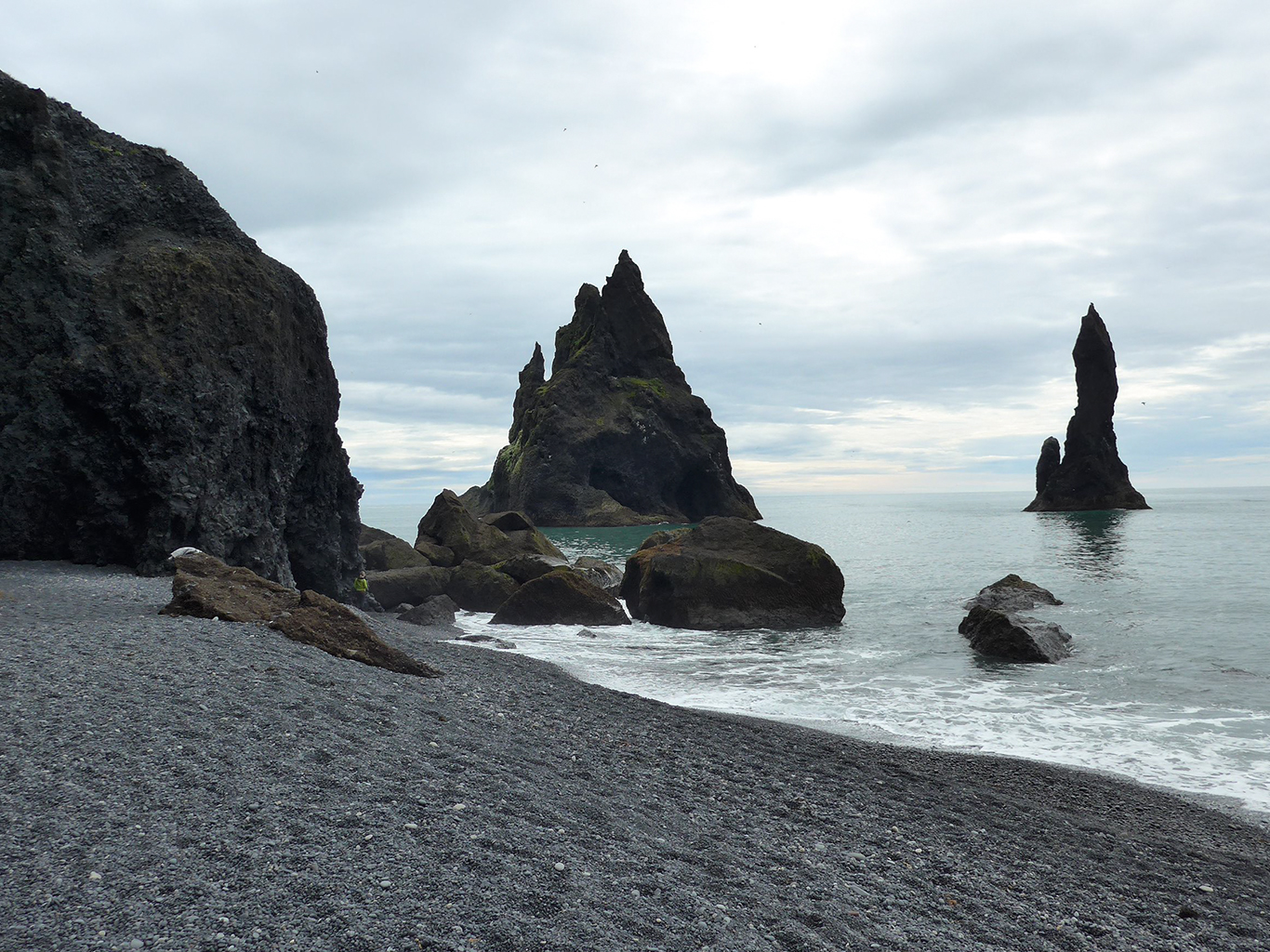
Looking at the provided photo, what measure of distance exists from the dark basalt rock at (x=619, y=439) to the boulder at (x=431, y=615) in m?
74.7

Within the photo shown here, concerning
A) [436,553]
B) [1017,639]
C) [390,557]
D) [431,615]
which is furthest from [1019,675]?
[436,553]

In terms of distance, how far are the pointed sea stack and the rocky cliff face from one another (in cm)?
11640

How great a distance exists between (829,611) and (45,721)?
20.6m

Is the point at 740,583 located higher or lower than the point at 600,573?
higher

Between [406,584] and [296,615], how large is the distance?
14.7 meters

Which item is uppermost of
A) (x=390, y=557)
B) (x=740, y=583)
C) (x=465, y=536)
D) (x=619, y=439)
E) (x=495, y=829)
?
(x=619, y=439)

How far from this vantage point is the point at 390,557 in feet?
92.3

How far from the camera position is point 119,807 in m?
4.98

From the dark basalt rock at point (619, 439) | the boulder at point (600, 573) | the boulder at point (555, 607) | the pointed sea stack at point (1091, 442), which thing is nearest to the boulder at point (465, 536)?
the boulder at point (600, 573)

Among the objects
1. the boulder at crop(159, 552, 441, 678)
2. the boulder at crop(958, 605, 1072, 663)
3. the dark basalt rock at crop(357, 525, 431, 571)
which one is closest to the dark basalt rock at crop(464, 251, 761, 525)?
the dark basalt rock at crop(357, 525, 431, 571)

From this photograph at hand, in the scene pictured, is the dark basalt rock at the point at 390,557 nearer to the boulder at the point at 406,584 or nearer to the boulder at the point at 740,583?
the boulder at the point at 406,584

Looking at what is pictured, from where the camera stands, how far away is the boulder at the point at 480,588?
26.3 m

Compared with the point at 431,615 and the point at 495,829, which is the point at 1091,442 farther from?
the point at 495,829

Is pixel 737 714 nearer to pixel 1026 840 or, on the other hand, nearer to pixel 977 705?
pixel 977 705
